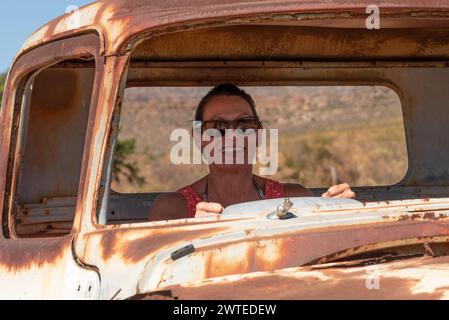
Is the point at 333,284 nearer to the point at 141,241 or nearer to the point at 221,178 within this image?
the point at 141,241

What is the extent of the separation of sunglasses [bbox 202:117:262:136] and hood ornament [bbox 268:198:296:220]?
39.3 inches

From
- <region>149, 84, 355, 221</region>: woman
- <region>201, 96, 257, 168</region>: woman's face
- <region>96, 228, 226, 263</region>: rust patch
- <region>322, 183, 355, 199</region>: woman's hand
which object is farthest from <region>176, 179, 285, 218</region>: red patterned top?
<region>96, 228, 226, 263</region>: rust patch

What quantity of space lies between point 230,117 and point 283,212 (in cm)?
115

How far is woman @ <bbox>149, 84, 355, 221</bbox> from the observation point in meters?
3.91

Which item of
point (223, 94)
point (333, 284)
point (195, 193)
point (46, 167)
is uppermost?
point (223, 94)

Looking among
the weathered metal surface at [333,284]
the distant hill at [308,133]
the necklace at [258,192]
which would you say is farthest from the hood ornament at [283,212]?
the distant hill at [308,133]

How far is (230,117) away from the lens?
157 inches

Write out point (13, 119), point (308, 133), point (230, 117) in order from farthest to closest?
1. point (308, 133)
2. point (230, 117)
3. point (13, 119)

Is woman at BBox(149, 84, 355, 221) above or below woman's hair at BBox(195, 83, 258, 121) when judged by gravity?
below

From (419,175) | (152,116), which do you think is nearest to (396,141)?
(152,116)

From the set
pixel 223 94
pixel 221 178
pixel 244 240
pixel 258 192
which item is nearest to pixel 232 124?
pixel 223 94

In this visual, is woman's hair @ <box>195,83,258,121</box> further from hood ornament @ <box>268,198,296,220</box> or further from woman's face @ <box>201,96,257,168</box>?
hood ornament @ <box>268,198,296,220</box>

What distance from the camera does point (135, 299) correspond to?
2.44 metres

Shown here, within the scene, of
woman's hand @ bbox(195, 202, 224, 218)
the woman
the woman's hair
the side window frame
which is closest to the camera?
woman's hand @ bbox(195, 202, 224, 218)
